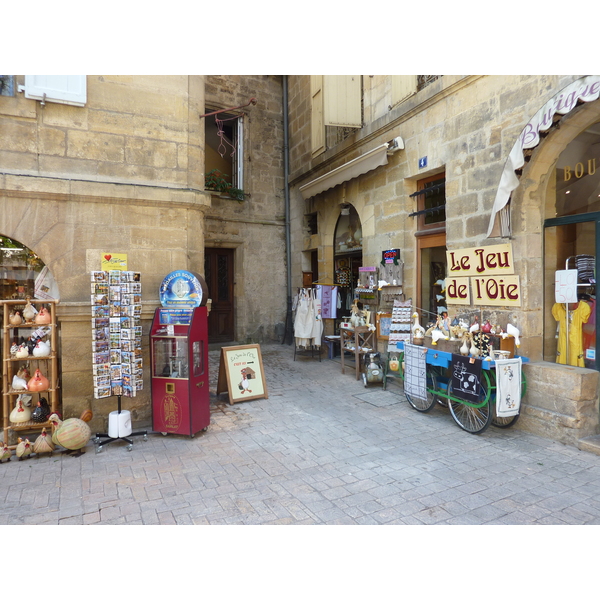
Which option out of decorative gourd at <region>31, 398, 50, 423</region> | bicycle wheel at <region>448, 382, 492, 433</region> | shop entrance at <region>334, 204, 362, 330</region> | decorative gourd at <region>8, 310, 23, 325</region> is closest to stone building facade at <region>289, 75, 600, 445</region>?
shop entrance at <region>334, 204, 362, 330</region>

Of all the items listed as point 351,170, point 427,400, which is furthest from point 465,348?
point 351,170

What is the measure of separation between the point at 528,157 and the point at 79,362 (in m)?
5.47

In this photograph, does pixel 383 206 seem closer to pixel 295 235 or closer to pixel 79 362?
pixel 295 235

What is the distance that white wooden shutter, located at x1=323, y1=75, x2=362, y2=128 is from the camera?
7562mm

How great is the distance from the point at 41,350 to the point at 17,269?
1.75 meters

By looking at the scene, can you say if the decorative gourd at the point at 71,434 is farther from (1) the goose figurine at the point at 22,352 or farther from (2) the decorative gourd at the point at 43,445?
(1) the goose figurine at the point at 22,352

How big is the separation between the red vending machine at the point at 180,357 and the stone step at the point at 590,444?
13.1 ft

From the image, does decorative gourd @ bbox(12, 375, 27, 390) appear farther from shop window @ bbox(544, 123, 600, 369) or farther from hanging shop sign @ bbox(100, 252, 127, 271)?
shop window @ bbox(544, 123, 600, 369)

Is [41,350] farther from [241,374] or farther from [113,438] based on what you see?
[241,374]

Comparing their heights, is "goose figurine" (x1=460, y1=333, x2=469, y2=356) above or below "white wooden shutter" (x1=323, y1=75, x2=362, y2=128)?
below

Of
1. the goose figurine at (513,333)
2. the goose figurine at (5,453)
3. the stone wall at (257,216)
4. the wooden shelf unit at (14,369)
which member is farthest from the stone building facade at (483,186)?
the goose figurine at (5,453)

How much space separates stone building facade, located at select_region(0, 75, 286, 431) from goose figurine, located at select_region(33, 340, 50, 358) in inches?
7.8

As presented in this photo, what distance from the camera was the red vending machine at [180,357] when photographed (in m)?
4.53

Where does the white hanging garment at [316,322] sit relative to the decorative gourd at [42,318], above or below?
below
